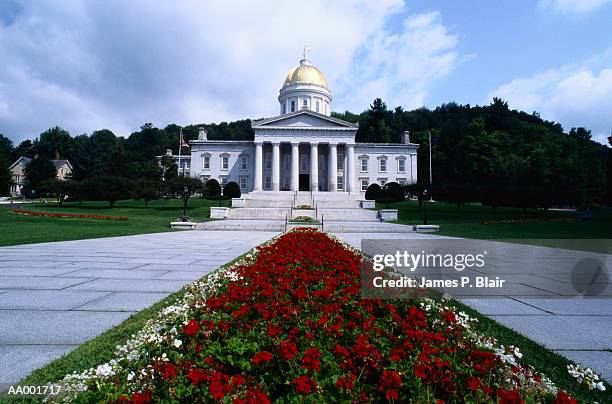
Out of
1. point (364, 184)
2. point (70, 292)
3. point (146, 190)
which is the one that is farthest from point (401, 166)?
point (70, 292)

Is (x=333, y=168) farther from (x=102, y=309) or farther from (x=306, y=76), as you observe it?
(x=102, y=309)

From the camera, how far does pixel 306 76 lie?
64.2m

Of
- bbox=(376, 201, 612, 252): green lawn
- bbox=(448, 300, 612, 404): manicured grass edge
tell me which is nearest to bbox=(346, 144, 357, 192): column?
bbox=(376, 201, 612, 252): green lawn

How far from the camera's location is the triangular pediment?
182 ft

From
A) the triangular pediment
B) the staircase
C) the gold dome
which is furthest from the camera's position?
the gold dome

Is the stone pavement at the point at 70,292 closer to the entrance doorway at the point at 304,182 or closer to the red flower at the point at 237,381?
the red flower at the point at 237,381

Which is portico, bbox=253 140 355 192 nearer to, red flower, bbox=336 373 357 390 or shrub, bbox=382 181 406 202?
shrub, bbox=382 181 406 202

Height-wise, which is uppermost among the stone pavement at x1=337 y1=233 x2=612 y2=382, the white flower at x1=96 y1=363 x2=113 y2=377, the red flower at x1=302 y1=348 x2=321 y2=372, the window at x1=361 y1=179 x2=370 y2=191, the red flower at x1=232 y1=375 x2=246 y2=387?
the window at x1=361 y1=179 x2=370 y2=191

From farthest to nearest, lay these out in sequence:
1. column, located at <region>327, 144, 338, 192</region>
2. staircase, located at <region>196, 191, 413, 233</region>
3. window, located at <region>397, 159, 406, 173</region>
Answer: window, located at <region>397, 159, 406, 173</region>
column, located at <region>327, 144, 338, 192</region>
staircase, located at <region>196, 191, 413, 233</region>

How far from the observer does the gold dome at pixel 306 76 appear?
64062 mm

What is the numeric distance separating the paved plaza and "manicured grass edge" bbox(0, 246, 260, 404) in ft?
0.61

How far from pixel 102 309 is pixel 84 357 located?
1959mm

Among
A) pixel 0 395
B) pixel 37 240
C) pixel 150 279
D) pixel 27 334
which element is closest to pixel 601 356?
pixel 0 395

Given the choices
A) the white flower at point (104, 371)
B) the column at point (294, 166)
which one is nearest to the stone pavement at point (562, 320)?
the white flower at point (104, 371)
